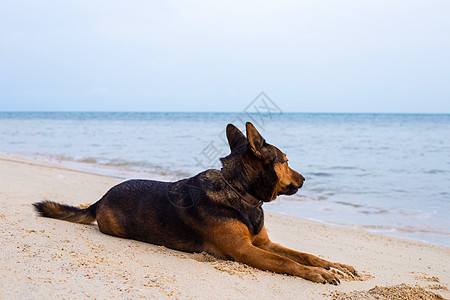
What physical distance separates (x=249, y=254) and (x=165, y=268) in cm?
85

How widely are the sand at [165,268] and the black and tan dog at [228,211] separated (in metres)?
0.13

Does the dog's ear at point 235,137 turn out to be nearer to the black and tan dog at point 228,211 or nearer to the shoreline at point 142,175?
the black and tan dog at point 228,211

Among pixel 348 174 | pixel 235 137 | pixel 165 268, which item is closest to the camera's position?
pixel 165 268

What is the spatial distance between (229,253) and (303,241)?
2081 mm

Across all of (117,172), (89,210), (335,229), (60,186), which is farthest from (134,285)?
(117,172)

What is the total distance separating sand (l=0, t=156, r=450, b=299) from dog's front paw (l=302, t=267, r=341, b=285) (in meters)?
0.06

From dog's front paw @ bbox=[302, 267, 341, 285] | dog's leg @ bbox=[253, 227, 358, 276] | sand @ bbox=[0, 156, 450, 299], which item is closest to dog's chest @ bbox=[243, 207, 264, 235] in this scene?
dog's leg @ bbox=[253, 227, 358, 276]

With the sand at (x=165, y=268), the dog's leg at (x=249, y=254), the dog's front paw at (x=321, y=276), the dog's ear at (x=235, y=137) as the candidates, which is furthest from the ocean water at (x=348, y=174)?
the dog's front paw at (x=321, y=276)

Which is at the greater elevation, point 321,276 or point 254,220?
point 254,220

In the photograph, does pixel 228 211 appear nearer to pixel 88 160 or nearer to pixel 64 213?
pixel 64 213

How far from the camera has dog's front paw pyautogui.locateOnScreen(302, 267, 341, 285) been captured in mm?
3957

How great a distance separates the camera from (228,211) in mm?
4406

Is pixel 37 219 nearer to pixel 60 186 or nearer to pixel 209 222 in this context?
pixel 209 222

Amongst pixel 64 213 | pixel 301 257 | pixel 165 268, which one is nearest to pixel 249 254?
pixel 301 257
